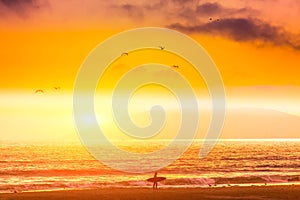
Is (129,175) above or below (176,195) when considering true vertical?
above

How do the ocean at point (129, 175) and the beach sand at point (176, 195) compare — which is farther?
the ocean at point (129, 175)

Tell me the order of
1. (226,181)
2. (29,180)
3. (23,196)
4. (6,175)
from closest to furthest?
(23,196)
(226,181)
(29,180)
(6,175)

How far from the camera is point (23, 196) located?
115 feet

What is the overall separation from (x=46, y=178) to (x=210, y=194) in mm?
34615

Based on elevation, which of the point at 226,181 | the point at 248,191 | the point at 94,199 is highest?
the point at 226,181

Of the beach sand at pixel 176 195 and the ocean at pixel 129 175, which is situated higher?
→ the ocean at pixel 129 175

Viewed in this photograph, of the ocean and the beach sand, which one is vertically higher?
the ocean

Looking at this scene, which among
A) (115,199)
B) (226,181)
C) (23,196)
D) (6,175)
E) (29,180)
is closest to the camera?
(115,199)

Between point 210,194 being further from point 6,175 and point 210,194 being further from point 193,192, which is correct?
point 6,175

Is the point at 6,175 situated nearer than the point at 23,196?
No

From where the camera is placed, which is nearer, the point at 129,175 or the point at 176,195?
the point at 176,195

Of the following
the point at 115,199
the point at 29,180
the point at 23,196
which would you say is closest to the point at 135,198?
the point at 115,199

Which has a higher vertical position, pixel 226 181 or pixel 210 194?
pixel 226 181

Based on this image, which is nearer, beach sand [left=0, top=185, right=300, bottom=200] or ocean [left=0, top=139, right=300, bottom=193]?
beach sand [left=0, top=185, right=300, bottom=200]
